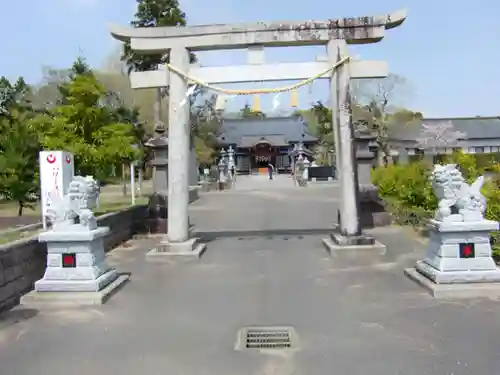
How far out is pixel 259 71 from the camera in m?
10.1

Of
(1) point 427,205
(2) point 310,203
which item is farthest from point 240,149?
(1) point 427,205

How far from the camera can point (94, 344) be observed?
533 centimetres

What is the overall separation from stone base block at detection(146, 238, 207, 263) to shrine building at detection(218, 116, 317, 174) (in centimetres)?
4985

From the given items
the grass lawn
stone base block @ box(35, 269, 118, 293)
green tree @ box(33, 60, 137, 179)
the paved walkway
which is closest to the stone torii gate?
the paved walkway

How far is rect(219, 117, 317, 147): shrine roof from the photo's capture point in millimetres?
64000

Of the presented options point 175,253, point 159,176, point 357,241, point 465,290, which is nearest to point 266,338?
point 465,290

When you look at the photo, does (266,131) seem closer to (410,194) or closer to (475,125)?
(475,125)

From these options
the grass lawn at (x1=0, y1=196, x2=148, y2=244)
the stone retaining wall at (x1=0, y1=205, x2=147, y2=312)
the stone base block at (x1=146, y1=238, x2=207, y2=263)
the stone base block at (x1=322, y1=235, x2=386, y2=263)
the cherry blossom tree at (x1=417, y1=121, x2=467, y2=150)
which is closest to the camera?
the stone retaining wall at (x1=0, y1=205, x2=147, y2=312)

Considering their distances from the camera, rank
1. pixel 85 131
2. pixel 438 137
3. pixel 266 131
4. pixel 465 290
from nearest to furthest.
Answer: pixel 465 290 < pixel 85 131 < pixel 438 137 < pixel 266 131

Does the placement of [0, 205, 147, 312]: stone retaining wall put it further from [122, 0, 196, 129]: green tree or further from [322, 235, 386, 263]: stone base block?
[122, 0, 196, 129]: green tree

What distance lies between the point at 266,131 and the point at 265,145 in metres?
6.47

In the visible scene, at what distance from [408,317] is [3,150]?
13111mm

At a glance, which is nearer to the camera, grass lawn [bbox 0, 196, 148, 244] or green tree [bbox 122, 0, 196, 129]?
grass lawn [bbox 0, 196, 148, 244]

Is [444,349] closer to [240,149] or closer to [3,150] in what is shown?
[3,150]
